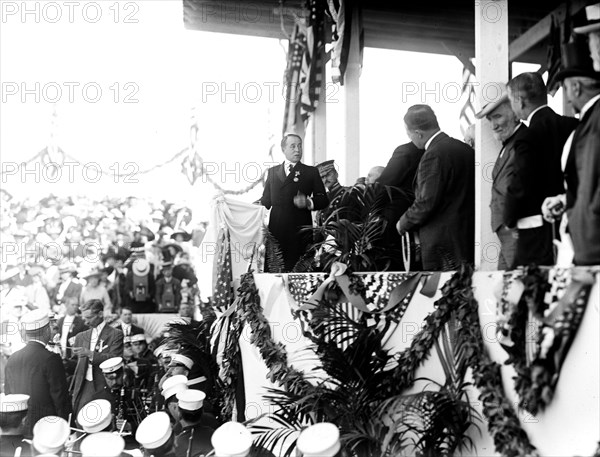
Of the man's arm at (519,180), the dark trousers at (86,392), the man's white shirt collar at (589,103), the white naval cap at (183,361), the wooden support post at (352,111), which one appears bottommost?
the dark trousers at (86,392)

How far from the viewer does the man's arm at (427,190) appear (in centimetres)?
602

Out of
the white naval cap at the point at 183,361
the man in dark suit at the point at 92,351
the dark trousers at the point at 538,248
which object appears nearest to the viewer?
the dark trousers at the point at 538,248

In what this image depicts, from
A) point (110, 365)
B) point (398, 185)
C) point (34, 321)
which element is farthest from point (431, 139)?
point (110, 365)

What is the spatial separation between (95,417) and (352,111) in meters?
5.03

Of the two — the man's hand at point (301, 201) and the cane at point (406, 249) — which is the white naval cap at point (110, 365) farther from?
the cane at point (406, 249)

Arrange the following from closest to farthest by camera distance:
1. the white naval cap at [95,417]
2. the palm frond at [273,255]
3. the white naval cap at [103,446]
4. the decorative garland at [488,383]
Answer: the decorative garland at [488,383], the white naval cap at [103,446], the white naval cap at [95,417], the palm frond at [273,255]

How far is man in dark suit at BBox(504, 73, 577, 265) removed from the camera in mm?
5066

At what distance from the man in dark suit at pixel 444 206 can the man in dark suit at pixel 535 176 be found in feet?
3.01

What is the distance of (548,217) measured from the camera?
4.77 metres

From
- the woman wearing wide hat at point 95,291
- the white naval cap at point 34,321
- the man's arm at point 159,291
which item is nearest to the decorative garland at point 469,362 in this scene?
the white naval cap at point 34,321

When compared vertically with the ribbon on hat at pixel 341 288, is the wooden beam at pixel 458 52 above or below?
above

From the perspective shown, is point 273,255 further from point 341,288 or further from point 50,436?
point 50,436

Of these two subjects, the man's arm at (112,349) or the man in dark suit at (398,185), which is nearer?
the man in dark suit at (398,185)

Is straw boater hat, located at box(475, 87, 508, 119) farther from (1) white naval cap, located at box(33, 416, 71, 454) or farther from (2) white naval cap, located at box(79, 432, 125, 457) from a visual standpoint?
(1) white naval cap, located at box(33, 416, 71, 454)
